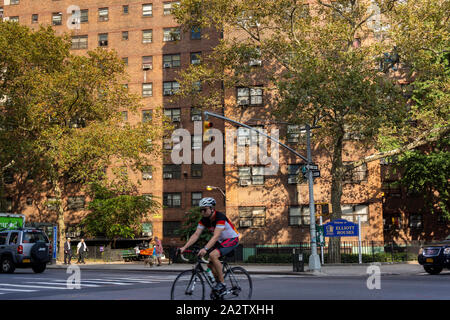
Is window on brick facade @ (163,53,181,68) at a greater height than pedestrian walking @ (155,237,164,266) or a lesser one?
greater

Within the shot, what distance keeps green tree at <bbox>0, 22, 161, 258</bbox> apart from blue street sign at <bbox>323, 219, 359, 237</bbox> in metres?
18.2

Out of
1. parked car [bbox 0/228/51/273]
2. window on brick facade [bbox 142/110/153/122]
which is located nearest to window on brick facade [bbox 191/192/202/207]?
window on brick facade [bbox 142/110/153/122]

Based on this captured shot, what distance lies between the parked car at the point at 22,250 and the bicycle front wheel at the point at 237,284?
56.0 ft

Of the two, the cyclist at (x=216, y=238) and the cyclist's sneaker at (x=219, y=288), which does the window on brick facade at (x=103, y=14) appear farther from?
the cyclist's sneaker at (x=219, y=288)

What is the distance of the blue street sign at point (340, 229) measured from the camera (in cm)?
2986

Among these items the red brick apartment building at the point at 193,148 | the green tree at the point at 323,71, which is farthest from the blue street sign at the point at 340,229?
the red brick apartment building at the point at 193,148

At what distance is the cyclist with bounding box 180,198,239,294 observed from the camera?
9469 millimetres

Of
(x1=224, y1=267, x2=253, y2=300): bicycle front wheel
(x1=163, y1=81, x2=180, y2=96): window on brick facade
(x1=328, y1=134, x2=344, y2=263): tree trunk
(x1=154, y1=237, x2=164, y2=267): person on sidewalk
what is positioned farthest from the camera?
(x1=163, y1=81, x2=180, y2=96): window on brick facade

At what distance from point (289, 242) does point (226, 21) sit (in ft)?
64.8

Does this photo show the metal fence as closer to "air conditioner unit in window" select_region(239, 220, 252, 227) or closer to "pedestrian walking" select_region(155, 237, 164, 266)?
"air conditioner unit in window" select_region(239, 220, 252, 227)

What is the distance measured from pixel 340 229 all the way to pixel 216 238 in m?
21.8

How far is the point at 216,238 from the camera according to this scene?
9.46 metres
